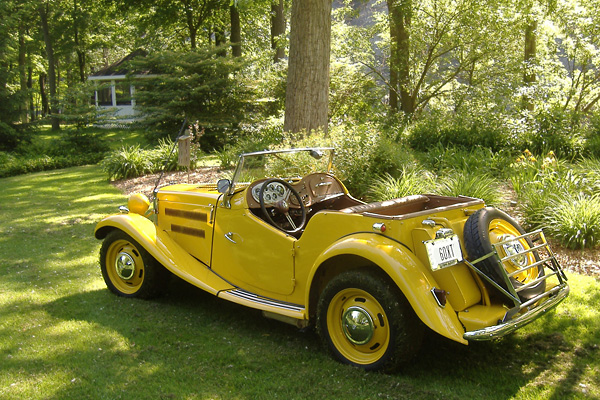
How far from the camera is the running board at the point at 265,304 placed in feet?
13.8

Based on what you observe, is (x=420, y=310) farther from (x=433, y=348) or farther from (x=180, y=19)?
(x=180, y=19)

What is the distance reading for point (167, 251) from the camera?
5.08 metres

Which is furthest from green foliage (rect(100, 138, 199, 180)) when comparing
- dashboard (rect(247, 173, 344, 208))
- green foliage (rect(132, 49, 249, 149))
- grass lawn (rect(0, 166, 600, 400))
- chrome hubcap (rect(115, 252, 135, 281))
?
dashboard (rect(247, 173, 344, 208))

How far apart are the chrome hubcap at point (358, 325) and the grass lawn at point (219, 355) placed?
8.9 inches

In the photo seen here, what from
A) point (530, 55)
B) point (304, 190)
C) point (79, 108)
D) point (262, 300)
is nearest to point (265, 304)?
point (262, 300)

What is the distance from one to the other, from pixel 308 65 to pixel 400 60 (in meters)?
7.86

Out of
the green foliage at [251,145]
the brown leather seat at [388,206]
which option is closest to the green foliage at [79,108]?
the green foliage at [251,145]

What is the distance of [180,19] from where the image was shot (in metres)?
25.8

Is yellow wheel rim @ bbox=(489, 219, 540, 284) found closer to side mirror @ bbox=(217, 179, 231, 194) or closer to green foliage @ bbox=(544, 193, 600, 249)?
side mirror @ bbox=(217, 179, 231, 194)

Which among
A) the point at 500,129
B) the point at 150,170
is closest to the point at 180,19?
the point at 150,170

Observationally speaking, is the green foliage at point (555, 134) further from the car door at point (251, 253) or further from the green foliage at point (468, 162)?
the car door at point (251, 253)

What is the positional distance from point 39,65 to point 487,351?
42005 mm

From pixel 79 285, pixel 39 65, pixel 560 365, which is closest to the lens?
pixel 560 365

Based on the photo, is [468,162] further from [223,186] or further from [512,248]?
[223,186]
